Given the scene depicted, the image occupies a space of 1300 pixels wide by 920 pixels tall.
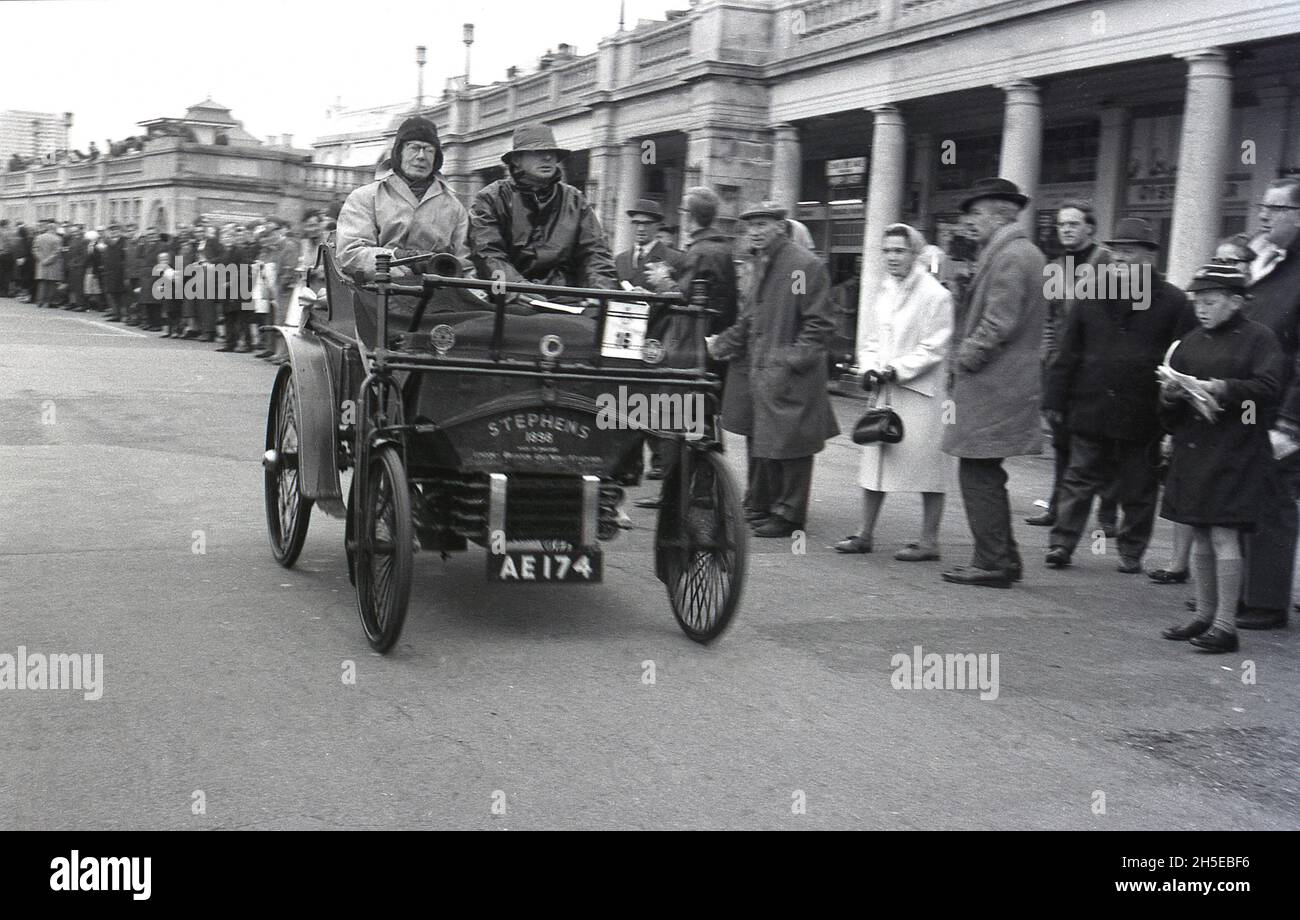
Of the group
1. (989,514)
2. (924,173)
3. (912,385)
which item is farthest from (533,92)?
(989,514)

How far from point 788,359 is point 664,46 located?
20888mm

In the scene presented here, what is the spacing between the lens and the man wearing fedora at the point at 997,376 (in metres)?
8.12

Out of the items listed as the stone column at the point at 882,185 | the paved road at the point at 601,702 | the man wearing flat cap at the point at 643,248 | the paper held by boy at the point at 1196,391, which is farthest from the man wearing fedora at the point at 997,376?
the stone column at the point at 882,185

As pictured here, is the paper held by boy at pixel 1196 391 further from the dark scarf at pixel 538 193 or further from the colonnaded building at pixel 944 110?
the colonnaded building at pixel 944 110

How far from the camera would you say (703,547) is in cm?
654

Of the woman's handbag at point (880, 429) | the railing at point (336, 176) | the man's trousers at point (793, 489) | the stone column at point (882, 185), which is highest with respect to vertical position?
the railing at point (336, 176)

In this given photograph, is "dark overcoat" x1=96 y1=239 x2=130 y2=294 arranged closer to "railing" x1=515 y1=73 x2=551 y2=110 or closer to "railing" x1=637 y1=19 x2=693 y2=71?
"railing" x1=515 y1=73 x2=551 y2=110

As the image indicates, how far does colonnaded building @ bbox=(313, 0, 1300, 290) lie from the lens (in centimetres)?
1655

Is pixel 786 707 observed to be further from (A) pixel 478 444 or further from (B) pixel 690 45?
(B) pixel 690 45

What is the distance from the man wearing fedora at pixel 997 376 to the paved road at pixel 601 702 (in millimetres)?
369

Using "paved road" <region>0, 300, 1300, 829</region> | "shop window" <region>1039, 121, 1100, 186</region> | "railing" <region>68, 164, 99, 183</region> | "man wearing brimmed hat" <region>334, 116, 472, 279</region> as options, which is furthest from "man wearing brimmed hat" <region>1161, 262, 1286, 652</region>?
"railing" <region>68, 164, 99, 183</region>

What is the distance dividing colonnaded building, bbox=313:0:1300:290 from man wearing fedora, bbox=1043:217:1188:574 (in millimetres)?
7582

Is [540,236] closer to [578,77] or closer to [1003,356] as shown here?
[1003,356]
